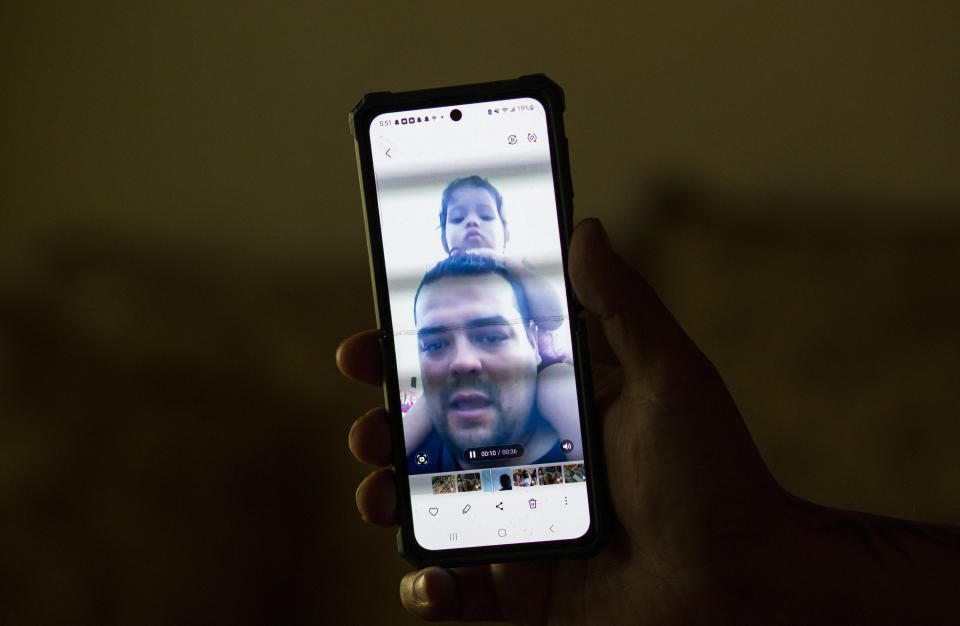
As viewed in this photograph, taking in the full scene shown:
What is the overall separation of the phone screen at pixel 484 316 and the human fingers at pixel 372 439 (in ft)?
0.12

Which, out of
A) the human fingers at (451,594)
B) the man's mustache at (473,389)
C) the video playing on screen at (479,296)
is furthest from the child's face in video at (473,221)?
the human fingers at (451,594)

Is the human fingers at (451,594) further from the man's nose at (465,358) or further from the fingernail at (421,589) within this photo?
the man's nose at (465,358)

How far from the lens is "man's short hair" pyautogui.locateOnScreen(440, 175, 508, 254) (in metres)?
0.63

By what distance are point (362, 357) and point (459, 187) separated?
169 mm

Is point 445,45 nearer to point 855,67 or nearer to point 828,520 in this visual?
point 855,67

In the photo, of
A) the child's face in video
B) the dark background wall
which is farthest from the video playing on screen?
the dark background wall

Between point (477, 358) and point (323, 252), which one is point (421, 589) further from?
point (323, 252)

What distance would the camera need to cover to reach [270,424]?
3.07ft

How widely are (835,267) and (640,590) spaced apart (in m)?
0.52

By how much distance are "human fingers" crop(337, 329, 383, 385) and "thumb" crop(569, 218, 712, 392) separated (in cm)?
19

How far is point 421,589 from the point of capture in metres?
0.63

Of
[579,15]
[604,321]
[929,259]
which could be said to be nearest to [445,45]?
[579,15]

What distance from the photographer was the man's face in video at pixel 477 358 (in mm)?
628

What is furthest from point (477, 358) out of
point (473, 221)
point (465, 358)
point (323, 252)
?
point (323, 252)
